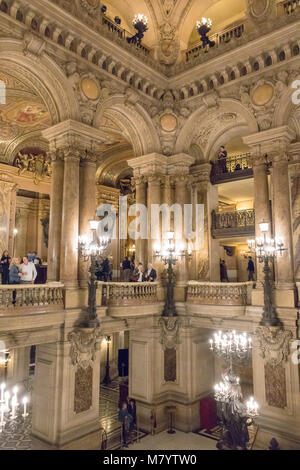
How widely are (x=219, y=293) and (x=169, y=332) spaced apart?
226 centimetres

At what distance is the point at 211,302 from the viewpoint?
469 inches

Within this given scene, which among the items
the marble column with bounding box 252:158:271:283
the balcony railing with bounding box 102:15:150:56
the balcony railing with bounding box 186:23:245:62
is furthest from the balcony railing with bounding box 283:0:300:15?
the balcony railing with bounding box 102:15:150:56

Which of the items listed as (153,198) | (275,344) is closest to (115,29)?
(153,198)

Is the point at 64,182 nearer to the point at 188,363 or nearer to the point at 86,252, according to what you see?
the point at 86,252

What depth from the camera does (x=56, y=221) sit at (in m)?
10.5

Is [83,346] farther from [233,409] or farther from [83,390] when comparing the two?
[233,409]

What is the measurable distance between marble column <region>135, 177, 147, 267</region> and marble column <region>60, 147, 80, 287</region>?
3.66 meters

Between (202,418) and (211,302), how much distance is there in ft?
13.5

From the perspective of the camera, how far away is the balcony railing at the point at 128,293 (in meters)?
10.9

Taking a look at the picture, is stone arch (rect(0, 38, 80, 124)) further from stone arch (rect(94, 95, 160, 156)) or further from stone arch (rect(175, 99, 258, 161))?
stone arch (rect(175, 99, 258, 161))

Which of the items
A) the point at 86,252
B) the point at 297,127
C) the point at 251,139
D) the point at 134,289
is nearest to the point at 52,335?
the point at 86,252

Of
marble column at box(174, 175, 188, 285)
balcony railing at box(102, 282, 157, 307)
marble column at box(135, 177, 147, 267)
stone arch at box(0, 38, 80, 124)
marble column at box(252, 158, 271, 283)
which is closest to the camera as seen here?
stone arch at box(0, 38, 80, 124)

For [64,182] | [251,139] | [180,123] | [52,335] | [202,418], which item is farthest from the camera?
[180,123]

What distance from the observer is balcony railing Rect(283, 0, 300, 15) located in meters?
11.2
